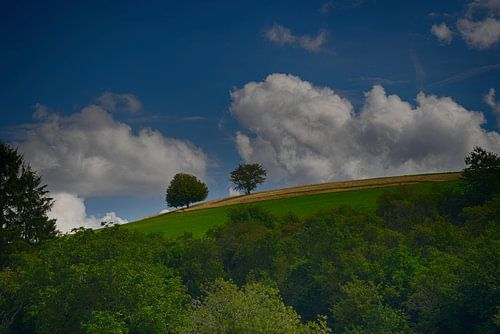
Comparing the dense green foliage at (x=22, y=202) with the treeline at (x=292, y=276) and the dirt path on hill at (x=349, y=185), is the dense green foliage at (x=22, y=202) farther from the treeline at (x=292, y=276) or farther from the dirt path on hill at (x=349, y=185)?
the dirt path on hill at (x=349, y=185)

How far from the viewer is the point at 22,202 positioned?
259ft

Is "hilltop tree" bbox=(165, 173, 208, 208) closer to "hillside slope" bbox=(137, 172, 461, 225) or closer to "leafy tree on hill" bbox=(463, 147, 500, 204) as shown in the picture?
"hillside slope" bbox=(137, 172, 461, 225)

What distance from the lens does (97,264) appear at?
2018 inches

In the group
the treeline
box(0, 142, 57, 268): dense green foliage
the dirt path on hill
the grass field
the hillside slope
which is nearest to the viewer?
the treeline

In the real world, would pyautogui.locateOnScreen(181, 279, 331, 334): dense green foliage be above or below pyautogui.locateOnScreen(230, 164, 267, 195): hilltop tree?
below

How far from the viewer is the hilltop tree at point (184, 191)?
144250 millimetres

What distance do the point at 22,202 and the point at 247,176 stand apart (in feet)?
262

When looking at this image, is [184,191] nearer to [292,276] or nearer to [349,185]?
[349,185]

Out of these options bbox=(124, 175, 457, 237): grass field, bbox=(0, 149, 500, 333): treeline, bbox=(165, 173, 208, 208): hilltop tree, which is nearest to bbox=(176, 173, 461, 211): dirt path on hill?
bbox=(124, 175, 457, 237): grass field

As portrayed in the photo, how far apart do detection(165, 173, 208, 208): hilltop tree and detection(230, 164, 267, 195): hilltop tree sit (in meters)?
9.22

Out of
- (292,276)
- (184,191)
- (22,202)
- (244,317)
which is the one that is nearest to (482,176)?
(292,276)

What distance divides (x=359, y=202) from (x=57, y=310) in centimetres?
5491

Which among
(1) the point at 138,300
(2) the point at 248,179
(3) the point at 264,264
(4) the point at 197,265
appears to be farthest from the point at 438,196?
(2) the point at 248,179

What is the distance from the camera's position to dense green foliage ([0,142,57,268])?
7806cm
